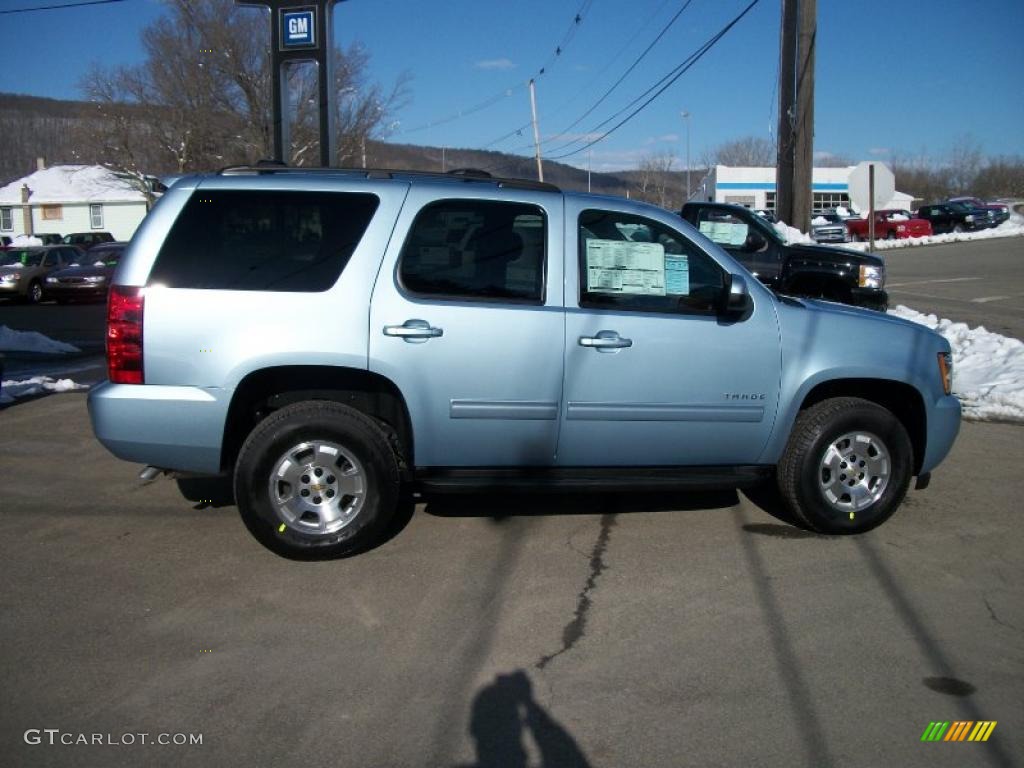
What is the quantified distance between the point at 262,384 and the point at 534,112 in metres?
46.8

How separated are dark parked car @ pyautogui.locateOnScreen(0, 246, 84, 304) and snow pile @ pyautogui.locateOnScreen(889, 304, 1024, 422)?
2239 centimetres

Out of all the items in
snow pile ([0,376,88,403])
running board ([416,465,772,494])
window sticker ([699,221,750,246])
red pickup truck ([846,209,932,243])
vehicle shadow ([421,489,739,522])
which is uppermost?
red pickup truck ([846,209,932,243])

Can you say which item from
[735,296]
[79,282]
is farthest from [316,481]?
[79,282]

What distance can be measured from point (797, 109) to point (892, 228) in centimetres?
3152

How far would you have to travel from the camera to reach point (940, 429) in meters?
5.70

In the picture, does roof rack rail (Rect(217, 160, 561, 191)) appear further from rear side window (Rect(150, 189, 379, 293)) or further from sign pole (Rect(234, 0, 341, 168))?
sign pole (Rect(234, 0, 341, 168))

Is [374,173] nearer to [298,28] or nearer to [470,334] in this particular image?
[470,334]

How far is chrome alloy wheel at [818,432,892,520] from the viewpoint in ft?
18.2

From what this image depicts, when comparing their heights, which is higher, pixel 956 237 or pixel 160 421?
pixel 956 237

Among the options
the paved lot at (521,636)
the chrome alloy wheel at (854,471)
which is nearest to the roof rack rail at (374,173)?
the paved lot at (521,636)

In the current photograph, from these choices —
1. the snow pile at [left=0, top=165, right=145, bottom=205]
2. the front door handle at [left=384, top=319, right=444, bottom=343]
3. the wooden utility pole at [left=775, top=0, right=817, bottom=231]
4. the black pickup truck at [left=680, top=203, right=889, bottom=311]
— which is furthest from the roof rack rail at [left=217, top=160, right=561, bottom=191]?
the snow pile at [left=0, top=165, right=145, bottom=205]

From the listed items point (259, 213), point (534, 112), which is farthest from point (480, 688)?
point (534, 112)

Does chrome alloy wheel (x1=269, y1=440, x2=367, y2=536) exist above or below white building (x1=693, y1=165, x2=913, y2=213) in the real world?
below

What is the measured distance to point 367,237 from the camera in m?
5.11
